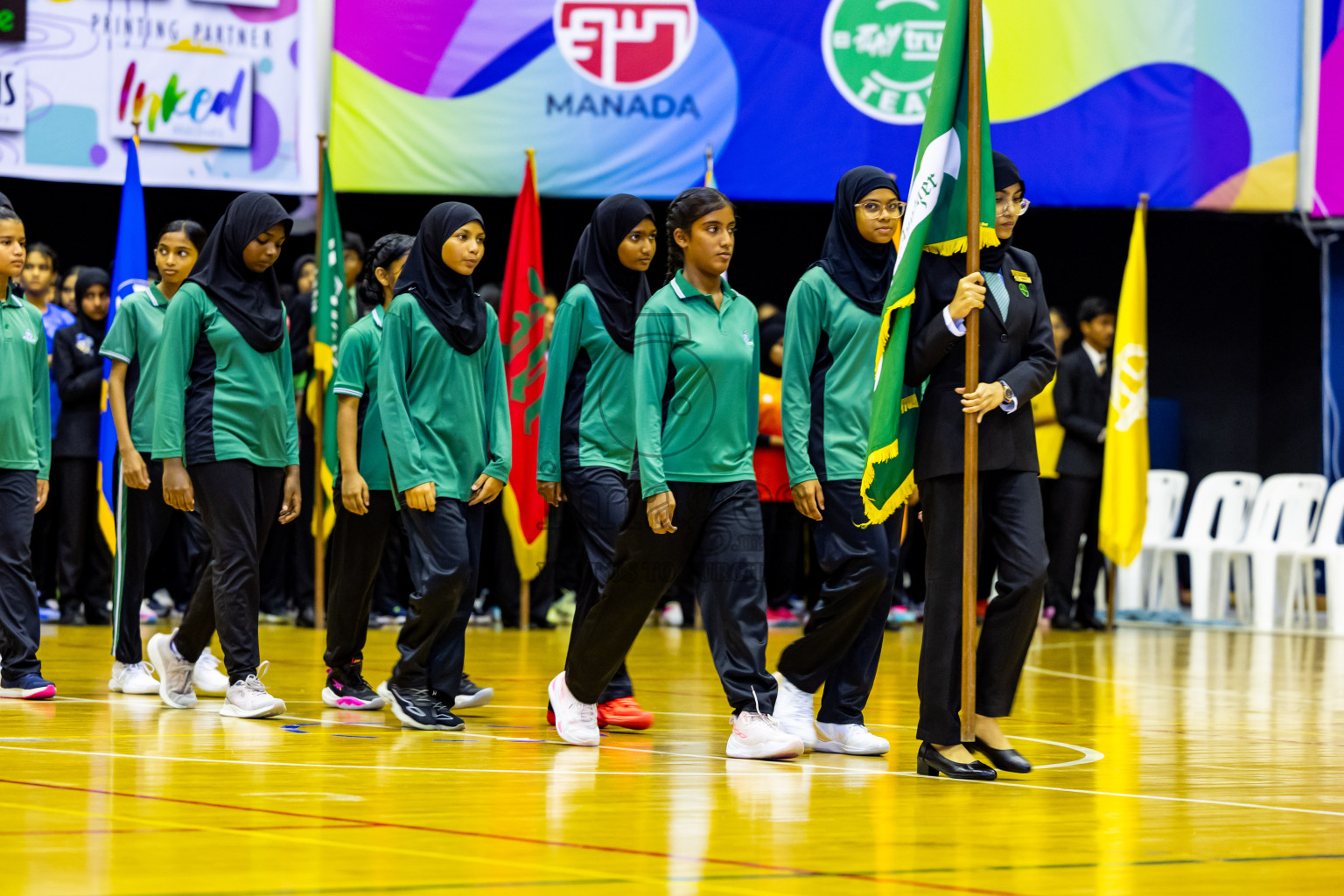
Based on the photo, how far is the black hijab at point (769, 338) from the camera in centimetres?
1157

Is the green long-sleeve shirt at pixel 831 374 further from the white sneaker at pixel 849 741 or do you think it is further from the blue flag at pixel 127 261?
the blue flag at pixel 127 261

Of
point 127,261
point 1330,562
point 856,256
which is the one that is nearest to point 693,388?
point 856,256

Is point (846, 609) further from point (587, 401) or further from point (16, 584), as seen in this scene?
point (16, 584)

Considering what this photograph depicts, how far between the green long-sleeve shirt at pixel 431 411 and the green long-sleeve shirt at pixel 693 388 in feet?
2.58

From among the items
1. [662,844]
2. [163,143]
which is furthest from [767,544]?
[662,844]

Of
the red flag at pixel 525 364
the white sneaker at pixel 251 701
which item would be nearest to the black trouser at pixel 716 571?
the white sneaker at pixel 251 701

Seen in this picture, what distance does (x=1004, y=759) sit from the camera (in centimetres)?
515

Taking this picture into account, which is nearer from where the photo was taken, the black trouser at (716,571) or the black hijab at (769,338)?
the black trouser at (716,571)

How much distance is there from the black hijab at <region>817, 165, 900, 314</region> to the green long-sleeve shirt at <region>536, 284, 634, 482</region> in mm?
827

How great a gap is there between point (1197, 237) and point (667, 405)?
9.13 metres

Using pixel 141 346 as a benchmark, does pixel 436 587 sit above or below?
below

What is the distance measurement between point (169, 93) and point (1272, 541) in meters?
7.78

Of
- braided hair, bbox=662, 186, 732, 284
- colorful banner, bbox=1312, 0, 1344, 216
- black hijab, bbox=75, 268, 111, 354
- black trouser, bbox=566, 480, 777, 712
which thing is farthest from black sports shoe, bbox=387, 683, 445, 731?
colorful banner, bbox=1312, 0, 1344, 216

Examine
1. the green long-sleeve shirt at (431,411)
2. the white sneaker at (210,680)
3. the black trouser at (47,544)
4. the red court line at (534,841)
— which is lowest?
the white sneaker at (210,680)
